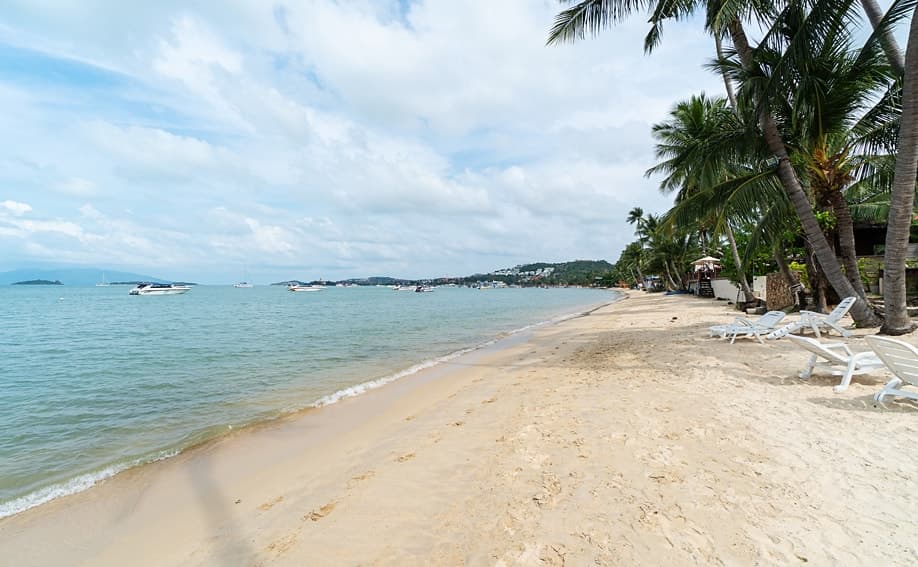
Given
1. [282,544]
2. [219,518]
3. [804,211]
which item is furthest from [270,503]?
[804,211]

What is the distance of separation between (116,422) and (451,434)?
606 centimetres

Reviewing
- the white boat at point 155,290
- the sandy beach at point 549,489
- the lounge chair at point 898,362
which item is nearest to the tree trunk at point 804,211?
the sandy beach at point 549,489

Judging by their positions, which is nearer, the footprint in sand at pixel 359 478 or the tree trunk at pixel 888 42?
the footprint in sand at pixel 359 478

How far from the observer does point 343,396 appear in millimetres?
8633

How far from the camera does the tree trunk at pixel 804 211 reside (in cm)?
941

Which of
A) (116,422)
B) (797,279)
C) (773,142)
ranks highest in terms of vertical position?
(773,142)

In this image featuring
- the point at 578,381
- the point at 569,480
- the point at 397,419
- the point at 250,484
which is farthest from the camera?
the point at 578,381


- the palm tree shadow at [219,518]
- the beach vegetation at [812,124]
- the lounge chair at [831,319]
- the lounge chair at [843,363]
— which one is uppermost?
the beach vegetation at [812,124]

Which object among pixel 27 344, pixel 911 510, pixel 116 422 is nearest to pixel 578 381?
pixel 911 510

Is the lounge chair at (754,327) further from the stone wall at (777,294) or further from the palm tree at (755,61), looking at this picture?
the stone wall at (777,294)

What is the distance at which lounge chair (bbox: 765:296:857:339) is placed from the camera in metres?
8.52

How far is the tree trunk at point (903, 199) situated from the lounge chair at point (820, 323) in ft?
2.10

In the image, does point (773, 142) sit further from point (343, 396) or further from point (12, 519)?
point (12, 519)

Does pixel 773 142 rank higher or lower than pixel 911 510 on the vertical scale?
higher
